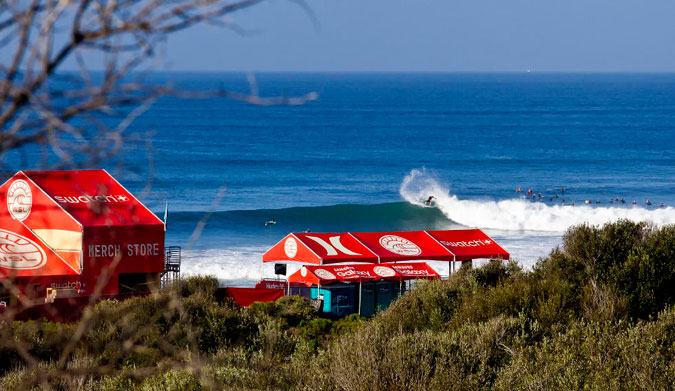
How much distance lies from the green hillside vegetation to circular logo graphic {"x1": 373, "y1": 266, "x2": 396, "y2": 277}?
1.81 metres

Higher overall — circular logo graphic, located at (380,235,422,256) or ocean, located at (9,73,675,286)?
ocean, located at (9,73,675,286)

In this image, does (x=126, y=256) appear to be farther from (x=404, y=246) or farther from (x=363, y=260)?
(x=404, y=246)

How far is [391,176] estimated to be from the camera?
63.4 m

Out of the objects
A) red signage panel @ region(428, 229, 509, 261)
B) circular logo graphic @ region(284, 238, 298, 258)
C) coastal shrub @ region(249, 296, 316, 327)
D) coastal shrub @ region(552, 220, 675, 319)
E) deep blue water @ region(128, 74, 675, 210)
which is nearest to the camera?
coastal shrub @ region(552, 220, 675, 319)

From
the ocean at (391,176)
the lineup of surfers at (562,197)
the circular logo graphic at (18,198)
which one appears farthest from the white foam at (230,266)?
the lineup of surfers at (562,197)

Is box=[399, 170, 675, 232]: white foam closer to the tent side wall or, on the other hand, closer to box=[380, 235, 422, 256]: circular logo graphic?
box=[380, 235, 422, 256]: circular logo graphic

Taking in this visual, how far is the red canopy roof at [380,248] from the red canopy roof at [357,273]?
0.41 metres

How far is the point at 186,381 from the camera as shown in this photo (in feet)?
30.2

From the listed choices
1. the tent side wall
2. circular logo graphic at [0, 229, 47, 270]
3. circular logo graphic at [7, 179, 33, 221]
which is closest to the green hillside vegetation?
the tent side wall

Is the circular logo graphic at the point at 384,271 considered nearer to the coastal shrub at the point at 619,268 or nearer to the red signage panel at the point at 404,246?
the red signage panel at the point at 404,246

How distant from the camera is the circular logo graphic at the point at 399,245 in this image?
824 inches

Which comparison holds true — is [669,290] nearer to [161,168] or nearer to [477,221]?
[477,221]

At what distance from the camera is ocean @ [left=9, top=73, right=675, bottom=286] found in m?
43.6

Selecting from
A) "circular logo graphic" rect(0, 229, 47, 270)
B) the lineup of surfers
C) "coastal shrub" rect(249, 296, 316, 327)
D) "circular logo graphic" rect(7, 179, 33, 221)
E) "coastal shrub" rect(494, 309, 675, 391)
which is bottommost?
"coastal shrub" rect(249, 296, 316, 327)
